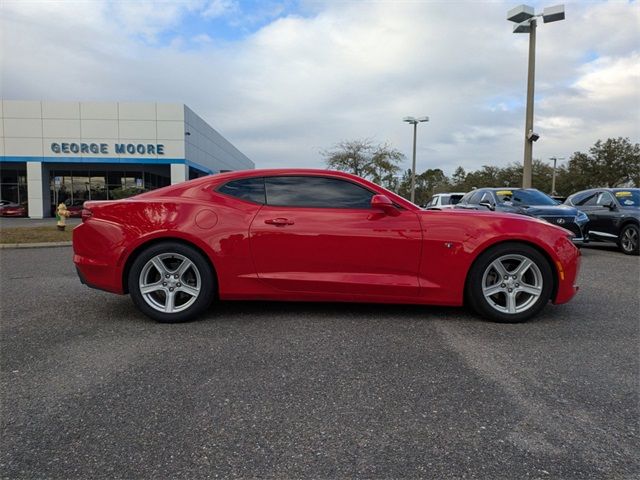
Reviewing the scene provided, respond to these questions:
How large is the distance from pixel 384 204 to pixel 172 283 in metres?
2.08

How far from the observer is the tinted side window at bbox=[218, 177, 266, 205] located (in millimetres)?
4262

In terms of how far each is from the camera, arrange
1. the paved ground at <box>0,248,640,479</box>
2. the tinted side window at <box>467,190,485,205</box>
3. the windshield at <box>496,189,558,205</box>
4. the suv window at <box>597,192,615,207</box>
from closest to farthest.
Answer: the paved ground at <box>0,248,640,479</box> < the windshield at <box>496,189,558,205</box> < the suv window at <box>597,192,615,207</box> < the tinted side window at <box>467,190,485,205</box>

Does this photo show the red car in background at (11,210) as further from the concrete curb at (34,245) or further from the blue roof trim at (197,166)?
the concrete curb at (34,245)

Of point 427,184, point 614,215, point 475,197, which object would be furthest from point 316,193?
point 427,184

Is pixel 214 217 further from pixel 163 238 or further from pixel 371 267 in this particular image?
pixel 371 267

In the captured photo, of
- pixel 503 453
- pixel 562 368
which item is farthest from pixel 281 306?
pixel 503 453

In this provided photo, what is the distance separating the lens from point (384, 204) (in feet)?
13.3

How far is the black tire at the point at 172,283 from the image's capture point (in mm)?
4074

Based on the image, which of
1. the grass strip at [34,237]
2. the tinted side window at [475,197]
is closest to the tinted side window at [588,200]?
the tinted side window at [475,197]

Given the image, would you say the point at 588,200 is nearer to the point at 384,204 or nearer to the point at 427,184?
the point at 384,204

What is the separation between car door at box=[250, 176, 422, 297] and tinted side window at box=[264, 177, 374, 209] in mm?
142

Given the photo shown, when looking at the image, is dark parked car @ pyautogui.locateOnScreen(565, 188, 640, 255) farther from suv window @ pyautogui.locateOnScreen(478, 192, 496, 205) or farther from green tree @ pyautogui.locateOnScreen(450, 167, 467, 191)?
green tree @ pyautogui.locateOnScreen(450, 167, 467, 191)

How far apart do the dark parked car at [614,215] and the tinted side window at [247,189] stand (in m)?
9.32

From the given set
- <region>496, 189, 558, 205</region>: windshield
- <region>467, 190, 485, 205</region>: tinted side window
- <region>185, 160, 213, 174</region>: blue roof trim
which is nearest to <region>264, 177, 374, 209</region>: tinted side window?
<region>496, 189, 558, 205</region>: windshield
